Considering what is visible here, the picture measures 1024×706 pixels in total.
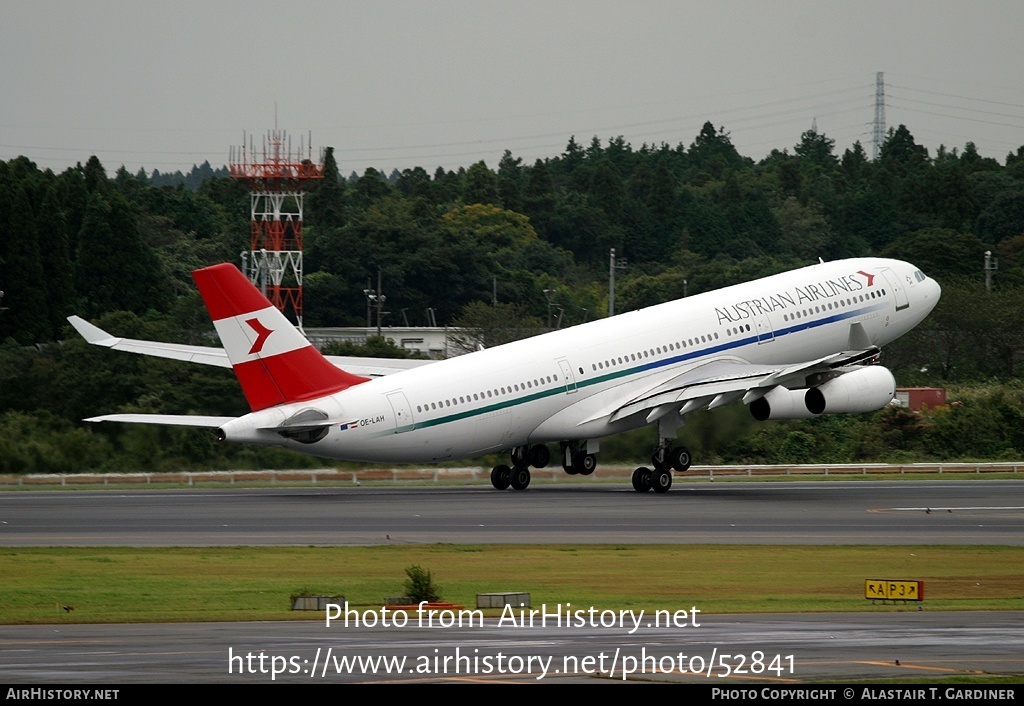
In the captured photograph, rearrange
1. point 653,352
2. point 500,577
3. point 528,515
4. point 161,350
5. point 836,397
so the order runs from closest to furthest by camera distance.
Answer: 1. point 500,577
2. point 528,515
3. point 836,397
4. point 161,350
5. point 653,352

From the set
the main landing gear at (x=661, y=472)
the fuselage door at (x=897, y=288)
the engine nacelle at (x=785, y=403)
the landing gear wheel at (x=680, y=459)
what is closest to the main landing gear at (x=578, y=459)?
the main landing gear at (x=661, y=472)

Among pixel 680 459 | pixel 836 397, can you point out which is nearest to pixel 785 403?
pixel 836 397

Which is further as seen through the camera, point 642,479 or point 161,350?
point 642,479

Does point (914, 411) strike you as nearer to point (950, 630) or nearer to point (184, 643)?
point (950, 630)

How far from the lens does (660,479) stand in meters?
53.1

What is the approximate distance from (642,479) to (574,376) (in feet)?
13.4

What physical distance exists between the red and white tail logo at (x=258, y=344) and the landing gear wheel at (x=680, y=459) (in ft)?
41.9

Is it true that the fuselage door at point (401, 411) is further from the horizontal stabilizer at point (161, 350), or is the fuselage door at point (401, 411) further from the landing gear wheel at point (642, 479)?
the landing gear wheel at point (642, 479)

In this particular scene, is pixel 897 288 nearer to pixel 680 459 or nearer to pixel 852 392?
pixel 852 392

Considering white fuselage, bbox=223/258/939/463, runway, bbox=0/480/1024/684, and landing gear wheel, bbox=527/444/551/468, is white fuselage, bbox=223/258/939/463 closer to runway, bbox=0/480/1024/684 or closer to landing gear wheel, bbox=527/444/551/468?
landing gear wheel, bbox=527/444/551/468

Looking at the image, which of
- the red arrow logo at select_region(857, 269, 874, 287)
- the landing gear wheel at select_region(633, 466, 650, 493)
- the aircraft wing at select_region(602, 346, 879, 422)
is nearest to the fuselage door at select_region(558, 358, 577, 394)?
the aircraft wing at select_region(602, 346, 879, 422)

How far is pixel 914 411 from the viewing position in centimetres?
7538

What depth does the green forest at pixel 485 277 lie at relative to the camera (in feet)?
204

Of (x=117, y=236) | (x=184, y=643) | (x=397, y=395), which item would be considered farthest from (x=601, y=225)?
(x=184, y=643)
